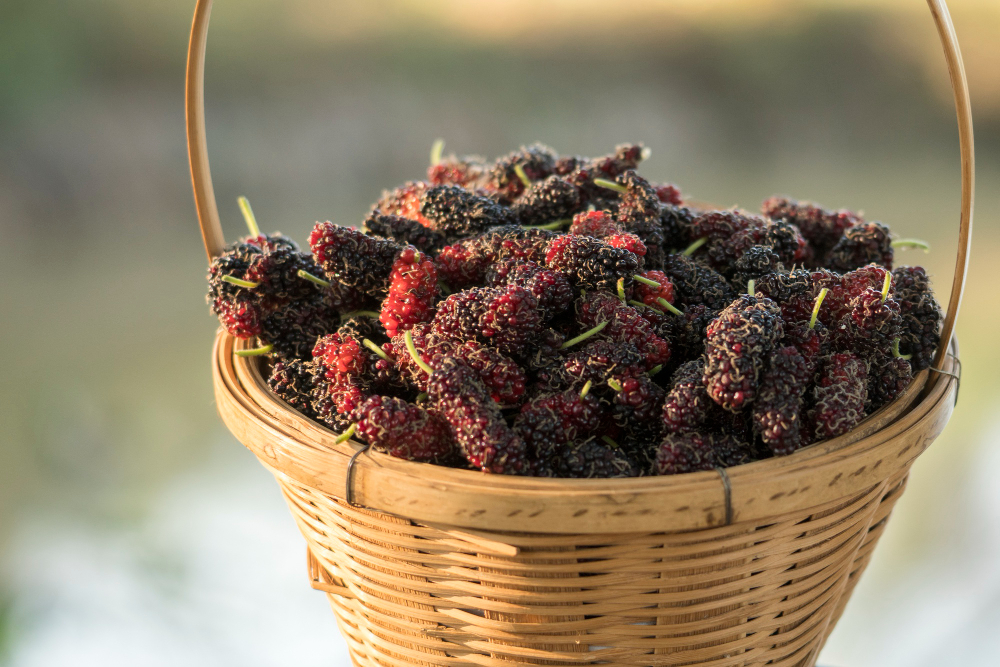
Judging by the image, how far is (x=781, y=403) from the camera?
0.85 metres

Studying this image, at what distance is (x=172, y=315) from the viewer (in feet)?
9.39

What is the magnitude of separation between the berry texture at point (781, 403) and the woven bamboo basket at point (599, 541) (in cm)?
2

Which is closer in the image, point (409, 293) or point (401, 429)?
point (401, 429)

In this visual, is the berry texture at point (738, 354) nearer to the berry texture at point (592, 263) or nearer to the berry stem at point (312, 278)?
the berry texture at point (592, 263)

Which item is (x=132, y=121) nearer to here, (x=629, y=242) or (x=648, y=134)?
(x=648, y=134)

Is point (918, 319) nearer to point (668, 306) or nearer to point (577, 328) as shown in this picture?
point (668, 306)

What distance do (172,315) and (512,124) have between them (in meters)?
1.97

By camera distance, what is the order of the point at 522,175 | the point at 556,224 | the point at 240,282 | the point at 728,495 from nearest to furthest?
1. the point at 728,495
2. the point at 240,282
3. the point at 556,224
4. the point at 522,175

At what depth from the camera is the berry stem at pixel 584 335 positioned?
2.96ft

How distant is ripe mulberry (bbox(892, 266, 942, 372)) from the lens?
3.44 ft

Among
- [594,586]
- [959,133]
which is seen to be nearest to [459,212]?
[594,586]

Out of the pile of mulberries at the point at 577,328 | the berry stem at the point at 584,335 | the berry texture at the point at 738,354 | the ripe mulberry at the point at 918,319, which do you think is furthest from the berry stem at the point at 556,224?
the ripe mulberry at the point at 918,319

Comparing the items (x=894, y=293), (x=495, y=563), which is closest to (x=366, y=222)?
(x=495, y=563)

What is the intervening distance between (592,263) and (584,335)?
10 centimetres
